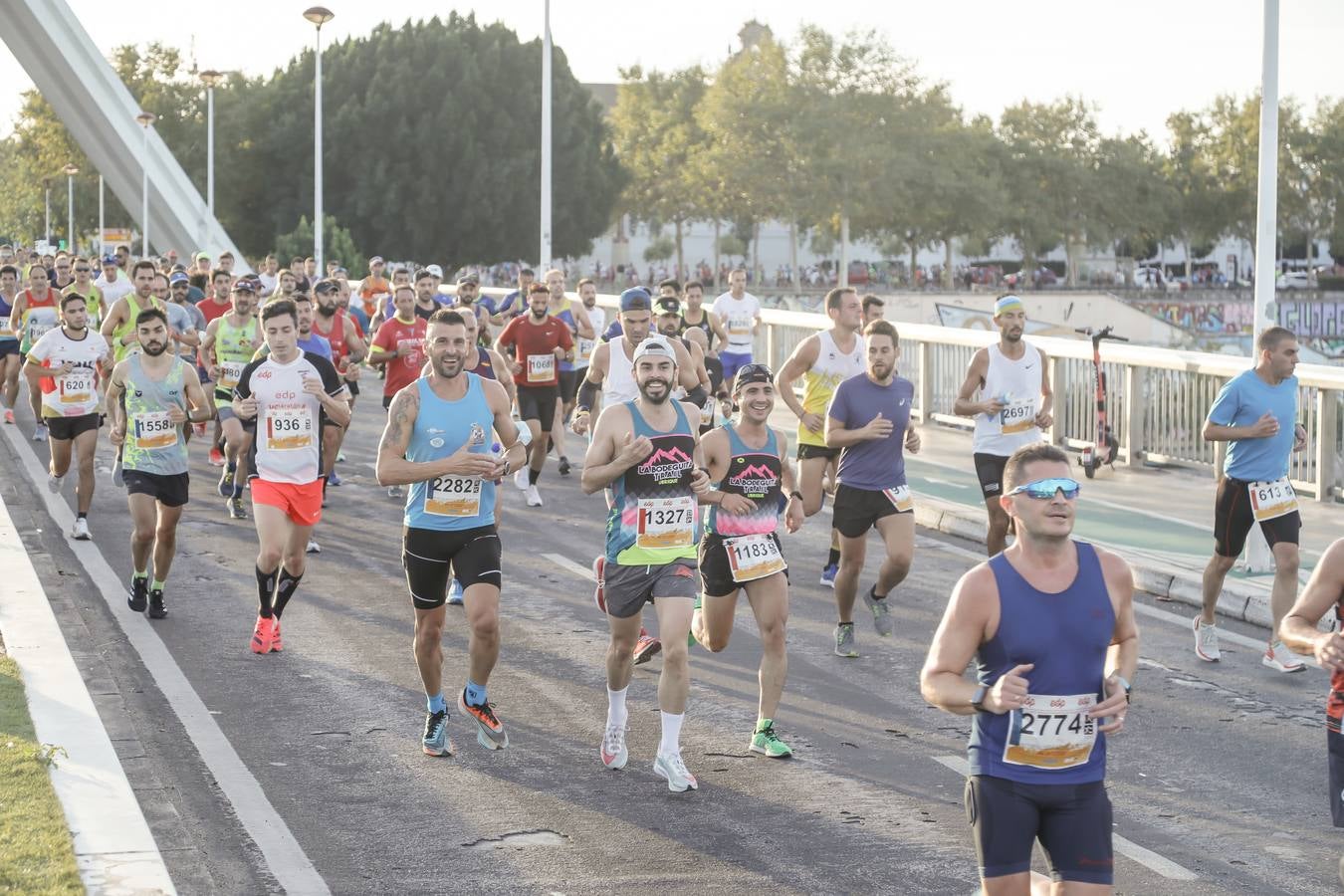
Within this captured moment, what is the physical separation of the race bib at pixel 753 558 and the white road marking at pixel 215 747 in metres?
2.28

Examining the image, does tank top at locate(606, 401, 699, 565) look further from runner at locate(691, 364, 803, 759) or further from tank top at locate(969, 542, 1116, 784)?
tank top at locate(969, 542, 1116, 784)

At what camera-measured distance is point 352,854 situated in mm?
7160

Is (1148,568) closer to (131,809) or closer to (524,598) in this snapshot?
(524,598)

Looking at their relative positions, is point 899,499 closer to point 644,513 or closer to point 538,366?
point 644,513

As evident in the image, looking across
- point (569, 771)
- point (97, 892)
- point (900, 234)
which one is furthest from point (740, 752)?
point (900, 234)

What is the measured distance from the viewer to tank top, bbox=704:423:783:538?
8.90 m

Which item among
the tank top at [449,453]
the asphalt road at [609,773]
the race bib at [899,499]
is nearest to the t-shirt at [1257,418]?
the asphalt road at [609,773]

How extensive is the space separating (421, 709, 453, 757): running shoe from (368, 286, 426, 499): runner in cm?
810

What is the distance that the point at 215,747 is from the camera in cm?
870

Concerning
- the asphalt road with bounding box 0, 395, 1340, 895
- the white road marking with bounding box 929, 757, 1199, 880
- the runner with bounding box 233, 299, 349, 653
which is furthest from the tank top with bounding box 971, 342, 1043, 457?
the white road marking with bounding box 929, 757, 1199, 880

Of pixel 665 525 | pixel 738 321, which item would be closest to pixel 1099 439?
pixel 738 321

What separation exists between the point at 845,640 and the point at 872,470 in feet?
3.14

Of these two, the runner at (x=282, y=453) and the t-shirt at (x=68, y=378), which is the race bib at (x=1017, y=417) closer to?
the runner at (x=282, y=453)

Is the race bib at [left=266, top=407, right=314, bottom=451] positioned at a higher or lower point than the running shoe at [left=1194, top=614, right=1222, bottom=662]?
higher
